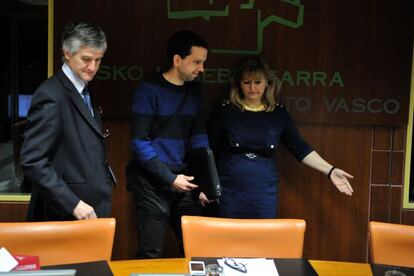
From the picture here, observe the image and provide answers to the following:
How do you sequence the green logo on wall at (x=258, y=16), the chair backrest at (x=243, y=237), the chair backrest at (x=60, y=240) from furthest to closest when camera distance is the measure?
the green logo on wall at (x=258, y=16), the chair backrest at (x=243, y=237), the chair backrest at (x=60, y=240)

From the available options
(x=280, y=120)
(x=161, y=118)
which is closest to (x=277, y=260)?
(x=161, y=118)

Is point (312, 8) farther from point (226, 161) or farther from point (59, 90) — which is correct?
point (59, 90)

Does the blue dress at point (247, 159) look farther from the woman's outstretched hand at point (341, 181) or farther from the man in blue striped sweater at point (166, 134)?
the woman's outstretched hand at point (341, 181)

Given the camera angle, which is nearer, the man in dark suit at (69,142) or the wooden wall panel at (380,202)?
the man in dark suit at (69,142)

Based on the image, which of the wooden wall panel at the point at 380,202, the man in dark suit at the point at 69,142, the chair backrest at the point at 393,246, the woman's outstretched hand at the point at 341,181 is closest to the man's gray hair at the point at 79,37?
the man in dark suit at the point at 69,142

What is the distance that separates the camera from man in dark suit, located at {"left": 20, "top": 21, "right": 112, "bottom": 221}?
6.23 feet

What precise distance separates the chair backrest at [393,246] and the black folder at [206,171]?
80 centimetres

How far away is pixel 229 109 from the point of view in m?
2.76

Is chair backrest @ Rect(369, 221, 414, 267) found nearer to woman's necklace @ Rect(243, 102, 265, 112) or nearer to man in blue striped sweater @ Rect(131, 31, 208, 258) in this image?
man in blue striped sweater @ Rect(131, 31, 208, 258)

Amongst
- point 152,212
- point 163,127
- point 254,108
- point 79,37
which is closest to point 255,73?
point 254,108

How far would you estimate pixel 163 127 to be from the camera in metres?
2.45

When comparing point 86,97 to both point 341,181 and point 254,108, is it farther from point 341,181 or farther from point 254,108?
point 341,181

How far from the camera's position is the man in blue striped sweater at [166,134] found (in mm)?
2387

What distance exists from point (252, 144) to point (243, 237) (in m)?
0.88
